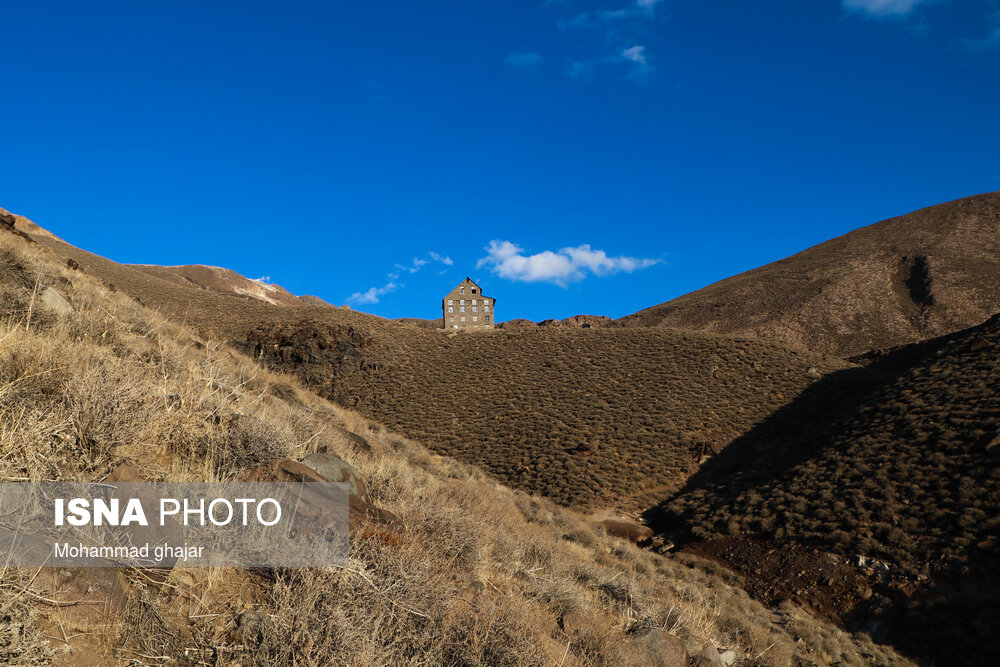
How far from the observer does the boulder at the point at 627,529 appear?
829 inches

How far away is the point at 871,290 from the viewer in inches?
2985

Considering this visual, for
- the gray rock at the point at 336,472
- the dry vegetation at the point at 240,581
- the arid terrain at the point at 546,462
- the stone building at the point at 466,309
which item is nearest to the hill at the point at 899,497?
the arid terrain at the point at 546,462

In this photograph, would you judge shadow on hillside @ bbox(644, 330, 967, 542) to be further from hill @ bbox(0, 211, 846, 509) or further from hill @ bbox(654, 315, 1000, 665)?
hill @ bbox(0, 211, 846, 509)

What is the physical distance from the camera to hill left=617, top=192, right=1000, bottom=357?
2655 inches

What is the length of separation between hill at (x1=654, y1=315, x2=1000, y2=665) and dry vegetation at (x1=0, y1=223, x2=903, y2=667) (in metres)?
8.48

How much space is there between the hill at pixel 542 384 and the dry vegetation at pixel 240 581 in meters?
18.7

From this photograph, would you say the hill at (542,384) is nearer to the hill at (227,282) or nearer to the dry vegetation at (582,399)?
the dry vegetation at (582,399)

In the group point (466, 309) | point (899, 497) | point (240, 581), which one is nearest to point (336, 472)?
point (240, 581)

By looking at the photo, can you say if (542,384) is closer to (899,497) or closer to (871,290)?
(899,497)

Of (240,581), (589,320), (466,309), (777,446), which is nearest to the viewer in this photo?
(240,581)

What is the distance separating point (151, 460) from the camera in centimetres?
427

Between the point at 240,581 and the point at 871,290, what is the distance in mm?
91734

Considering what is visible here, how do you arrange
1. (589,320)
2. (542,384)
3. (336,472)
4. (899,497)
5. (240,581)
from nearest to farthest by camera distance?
→ 1. (240,581)
2. (336,472)
3. (899,497)
4. (542,384)
5. (589,320)

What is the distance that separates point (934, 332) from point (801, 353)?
34.8m
